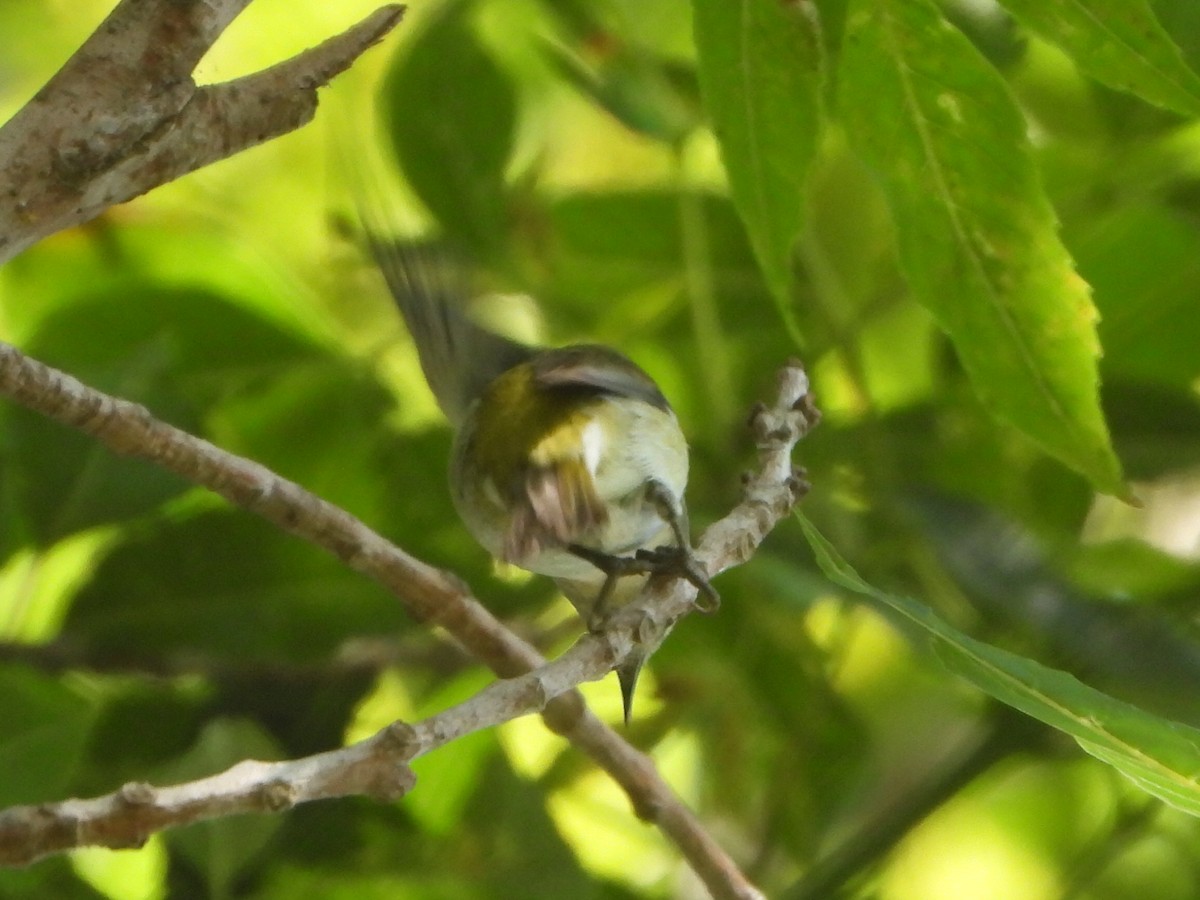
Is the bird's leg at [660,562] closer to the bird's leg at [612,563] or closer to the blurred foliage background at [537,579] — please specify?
the bird's leg at [612,563]

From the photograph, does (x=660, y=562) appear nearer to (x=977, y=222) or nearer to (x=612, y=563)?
(x=612, y=563)

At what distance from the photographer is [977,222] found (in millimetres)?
576

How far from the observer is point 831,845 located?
3.87 feet

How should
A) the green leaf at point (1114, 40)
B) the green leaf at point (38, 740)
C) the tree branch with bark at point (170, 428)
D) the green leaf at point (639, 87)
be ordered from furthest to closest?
the green leaf at point (639, 87) < the green leaf at point (38, 740) < the green leaf at point (1114, 40) < the tree branch with bark at point (170, 428)

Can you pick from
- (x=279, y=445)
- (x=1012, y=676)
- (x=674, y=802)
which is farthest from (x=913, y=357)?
(x=1012, y=676)

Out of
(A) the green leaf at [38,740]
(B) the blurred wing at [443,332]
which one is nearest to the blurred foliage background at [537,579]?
(A) the green leaf at [38,740]

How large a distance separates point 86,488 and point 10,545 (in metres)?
0.07

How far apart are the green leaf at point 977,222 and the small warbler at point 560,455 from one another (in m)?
0.16

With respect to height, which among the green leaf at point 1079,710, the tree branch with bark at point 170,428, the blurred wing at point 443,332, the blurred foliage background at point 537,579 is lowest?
the blurred foliage background at point 537,579

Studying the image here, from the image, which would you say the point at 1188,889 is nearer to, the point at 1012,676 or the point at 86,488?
the point at 1012,676

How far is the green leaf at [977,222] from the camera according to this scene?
22.0 inches

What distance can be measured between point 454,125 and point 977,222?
494 millimetres

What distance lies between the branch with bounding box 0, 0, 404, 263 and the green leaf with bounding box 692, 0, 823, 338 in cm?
17

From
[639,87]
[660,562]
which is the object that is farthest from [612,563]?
[639,87]
